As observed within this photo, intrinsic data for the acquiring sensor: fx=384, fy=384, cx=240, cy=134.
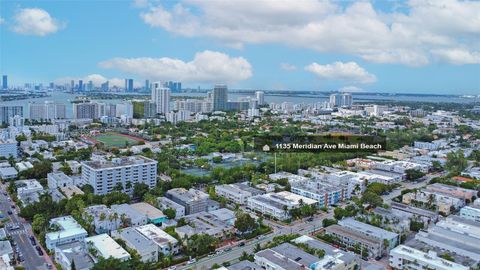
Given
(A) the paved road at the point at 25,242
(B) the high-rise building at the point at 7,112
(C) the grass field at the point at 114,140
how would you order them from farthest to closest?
1. (B) the high-rise building at the point at 7,112
2. (C) the grass field at the point at 114,140
3. (A) the paved road at the point at 25,242

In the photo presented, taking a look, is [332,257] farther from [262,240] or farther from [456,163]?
A: [456,163]

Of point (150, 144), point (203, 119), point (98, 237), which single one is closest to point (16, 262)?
point (98, 237)

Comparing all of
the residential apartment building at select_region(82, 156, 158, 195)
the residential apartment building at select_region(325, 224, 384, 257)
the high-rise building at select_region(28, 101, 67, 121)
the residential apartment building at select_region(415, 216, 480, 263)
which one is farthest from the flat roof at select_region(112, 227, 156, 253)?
the high-rise building at select_region(28, 101, 67, 121)

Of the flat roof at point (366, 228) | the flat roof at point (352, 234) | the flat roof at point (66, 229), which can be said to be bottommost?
the flat roof at point (66, 229)

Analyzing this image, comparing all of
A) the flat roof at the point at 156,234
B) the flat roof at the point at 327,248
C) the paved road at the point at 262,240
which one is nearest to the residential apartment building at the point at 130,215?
the flat roof at the point at 156,234

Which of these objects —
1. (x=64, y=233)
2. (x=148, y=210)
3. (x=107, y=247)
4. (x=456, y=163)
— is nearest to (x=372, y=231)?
(x=148, y=210)

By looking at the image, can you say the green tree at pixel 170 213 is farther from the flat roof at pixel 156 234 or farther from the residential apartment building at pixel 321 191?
the residential apartment building at pixel 321 191

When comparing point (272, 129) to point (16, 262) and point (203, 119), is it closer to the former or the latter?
point (203, 119)
